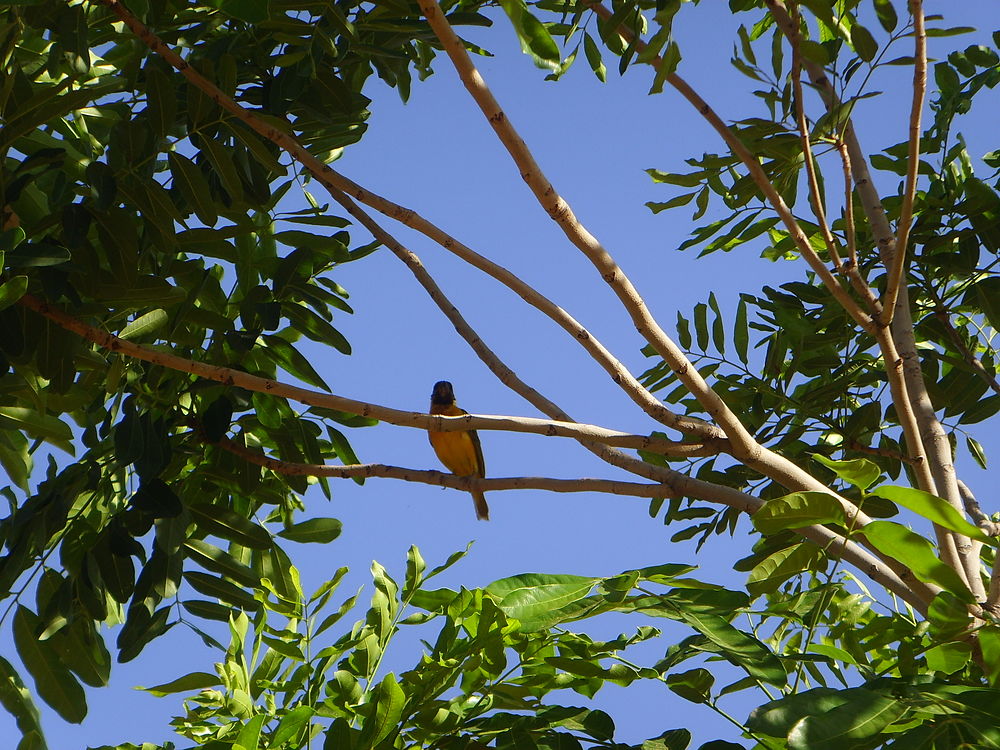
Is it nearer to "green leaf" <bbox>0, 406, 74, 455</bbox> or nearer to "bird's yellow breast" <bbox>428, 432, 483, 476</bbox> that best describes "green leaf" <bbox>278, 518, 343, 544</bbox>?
"green leaf" <bbox>0, 406, 74, 455</bbox>

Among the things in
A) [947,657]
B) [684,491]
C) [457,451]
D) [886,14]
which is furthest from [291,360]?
[457,451]

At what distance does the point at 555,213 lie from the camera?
210cm

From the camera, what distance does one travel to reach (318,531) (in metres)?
3.47

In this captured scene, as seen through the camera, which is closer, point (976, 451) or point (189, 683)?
point (189, 683)

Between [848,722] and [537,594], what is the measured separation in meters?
0.59

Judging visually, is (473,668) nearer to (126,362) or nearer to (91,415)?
(126,362)

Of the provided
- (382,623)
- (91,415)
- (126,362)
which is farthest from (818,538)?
(91,415)

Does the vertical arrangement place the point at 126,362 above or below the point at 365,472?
above

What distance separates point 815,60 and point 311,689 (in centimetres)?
193

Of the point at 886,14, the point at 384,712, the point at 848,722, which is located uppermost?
the point at 886,14

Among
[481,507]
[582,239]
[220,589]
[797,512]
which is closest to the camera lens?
[797,512]

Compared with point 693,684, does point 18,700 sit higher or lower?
higher

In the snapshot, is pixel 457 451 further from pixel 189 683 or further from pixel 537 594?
pixel 537 594

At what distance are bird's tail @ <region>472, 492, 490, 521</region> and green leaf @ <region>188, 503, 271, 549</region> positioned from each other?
14.6ft
